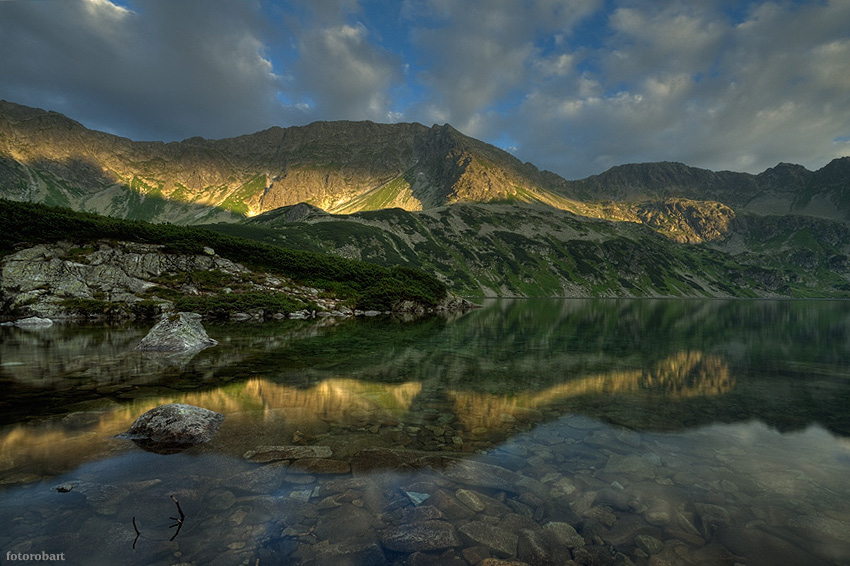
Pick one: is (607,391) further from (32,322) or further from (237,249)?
(237,249)

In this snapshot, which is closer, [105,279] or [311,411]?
[311,411]

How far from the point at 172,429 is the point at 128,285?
52713 millimetres

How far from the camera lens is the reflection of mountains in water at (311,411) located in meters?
10.2

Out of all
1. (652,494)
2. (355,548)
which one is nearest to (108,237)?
(355,548)

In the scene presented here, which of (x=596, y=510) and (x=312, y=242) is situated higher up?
(x=312, y=242)

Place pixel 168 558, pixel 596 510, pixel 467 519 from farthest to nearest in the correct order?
pixel 596 510
pixel 467 519
pixel 168 558

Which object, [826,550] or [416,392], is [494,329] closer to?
[416,392]

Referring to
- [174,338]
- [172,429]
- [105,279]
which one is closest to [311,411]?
[172,429]

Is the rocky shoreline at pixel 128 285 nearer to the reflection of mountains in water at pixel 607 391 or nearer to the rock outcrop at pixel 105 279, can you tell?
the rock outcrop at pixel 105 279

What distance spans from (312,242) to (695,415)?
180 meters

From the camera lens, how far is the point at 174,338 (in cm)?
2605

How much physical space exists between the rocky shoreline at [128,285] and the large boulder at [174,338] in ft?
78.6

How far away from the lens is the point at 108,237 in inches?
2142

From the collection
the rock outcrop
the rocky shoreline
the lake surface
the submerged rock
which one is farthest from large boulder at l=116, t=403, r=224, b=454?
the rock outcrop
